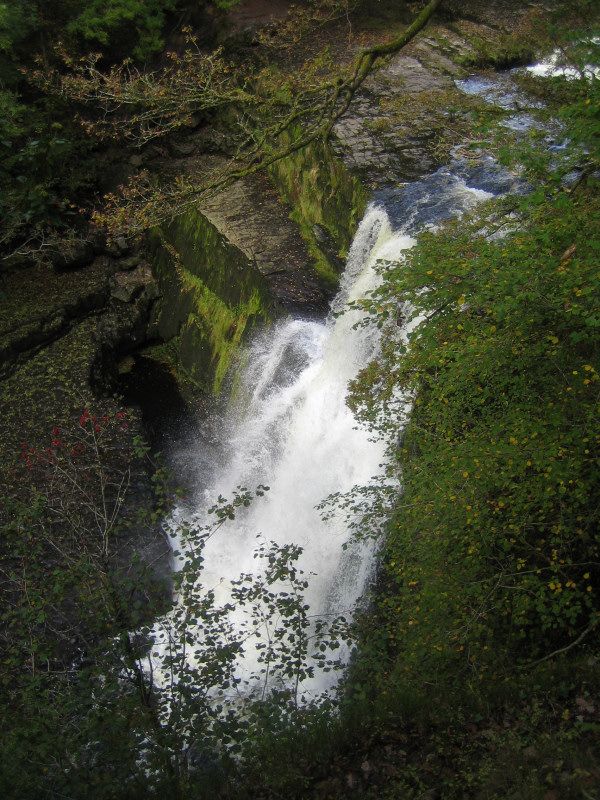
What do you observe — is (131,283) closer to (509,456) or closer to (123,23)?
(123,23)

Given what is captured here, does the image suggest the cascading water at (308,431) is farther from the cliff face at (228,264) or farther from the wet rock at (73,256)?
the wet rock at (73,256)

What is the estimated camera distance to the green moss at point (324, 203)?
375 inches

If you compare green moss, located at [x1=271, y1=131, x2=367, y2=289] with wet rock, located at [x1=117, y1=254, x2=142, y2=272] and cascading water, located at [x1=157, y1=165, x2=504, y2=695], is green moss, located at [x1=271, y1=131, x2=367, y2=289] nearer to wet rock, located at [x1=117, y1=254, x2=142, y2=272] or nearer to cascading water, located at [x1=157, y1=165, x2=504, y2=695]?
cascading water, located at [x1=157, y1=165, x2=504, y2=695]

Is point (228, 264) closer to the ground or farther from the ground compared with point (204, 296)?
farther from the ground

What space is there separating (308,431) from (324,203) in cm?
348

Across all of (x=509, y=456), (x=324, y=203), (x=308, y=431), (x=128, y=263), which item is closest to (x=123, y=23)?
(x=128, y=263)

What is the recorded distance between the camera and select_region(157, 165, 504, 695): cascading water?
786cm

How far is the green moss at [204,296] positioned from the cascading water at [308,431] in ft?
1.90

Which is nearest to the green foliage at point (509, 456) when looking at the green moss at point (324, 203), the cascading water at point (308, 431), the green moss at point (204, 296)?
the cascading water at point (308, 431)

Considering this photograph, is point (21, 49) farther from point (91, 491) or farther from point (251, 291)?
point (91, 491)

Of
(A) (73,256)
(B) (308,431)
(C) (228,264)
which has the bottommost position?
(B) (308,431)

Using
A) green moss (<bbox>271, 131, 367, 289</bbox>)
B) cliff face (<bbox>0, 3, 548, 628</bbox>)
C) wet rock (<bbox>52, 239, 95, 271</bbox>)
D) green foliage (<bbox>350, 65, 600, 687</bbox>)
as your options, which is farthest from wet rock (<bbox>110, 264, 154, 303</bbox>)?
green foliage (<bbox>350, 65, 600, 687</bbox>)

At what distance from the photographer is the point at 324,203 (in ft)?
32.9

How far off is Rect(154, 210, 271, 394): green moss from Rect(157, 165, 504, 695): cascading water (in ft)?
1.90
